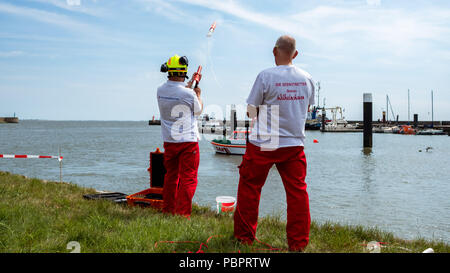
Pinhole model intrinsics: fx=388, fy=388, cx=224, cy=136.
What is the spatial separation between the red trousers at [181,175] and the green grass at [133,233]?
0.81 ft

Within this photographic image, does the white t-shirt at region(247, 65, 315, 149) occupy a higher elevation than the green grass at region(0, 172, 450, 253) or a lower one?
higher

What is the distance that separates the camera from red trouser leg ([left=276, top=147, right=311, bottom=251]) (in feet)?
11.7

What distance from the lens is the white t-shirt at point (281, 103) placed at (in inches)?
140

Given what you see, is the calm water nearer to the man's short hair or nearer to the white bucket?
the white bucket

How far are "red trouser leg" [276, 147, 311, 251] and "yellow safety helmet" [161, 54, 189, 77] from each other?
199 centimetres

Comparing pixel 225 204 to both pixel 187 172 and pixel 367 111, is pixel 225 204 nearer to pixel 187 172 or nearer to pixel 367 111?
pixel 187 172

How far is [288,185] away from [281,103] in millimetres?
768

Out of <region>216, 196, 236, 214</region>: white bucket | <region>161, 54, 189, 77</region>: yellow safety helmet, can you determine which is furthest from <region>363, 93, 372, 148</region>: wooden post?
<region>161, 54, 189, 77</region>: yellow safety helmet

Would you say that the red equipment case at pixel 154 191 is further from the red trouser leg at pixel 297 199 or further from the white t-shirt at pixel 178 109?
the red trouser leg at pixel 297 199

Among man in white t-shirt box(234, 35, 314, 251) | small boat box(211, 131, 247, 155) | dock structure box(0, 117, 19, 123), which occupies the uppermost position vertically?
dock structure box(0, 117, 19, 123)

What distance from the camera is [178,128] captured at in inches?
197

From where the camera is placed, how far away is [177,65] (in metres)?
4.93
